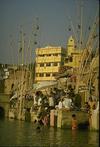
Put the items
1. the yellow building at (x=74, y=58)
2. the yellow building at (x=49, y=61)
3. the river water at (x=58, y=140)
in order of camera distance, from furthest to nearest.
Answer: the yellow building at (x=49, y=61)
the yellow building at (x=74, y=58)
the river water at (x=58, y=140)

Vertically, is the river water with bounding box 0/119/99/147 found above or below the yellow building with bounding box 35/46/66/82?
below

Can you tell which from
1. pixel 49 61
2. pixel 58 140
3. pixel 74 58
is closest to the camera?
pixel 58 140

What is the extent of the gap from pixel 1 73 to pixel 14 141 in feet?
190

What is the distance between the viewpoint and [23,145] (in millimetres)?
17844

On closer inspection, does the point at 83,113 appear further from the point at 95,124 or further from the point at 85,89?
the point at 85,89

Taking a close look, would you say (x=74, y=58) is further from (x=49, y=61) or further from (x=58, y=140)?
(x=58, y=140)

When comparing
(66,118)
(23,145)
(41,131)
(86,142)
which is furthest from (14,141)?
(66,118)

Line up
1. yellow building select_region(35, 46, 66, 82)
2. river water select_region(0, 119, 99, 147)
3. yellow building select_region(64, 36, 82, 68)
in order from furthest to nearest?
1. yellow building select_region(35, 46, 66, 82)
2. yellow building select_region(64, 36, 82, 68)
3. river water select_region(0, 119, 99, 147)

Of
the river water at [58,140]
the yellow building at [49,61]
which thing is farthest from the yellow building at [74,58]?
the river water at [58,140]

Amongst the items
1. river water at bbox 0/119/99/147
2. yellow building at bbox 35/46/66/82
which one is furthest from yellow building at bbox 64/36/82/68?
river water at bbox 0/119/99/147

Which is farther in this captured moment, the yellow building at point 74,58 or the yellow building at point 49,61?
the yellow building at point 49,61

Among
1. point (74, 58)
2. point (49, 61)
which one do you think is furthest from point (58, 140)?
point (49, 61)

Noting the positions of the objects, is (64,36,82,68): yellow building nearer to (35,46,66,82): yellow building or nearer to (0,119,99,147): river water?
(35,46,66,82): yellow building

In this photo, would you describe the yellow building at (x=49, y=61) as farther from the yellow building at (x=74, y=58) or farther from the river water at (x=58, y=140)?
the river water at (x=58, y=140)
